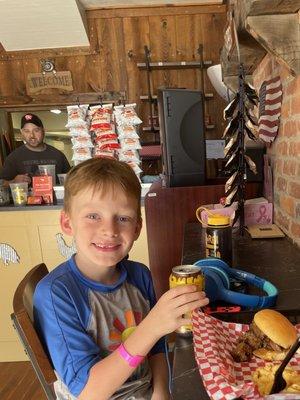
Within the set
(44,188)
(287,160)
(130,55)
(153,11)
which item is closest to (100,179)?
(287,160)

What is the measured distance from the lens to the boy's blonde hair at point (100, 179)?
91 centimetres

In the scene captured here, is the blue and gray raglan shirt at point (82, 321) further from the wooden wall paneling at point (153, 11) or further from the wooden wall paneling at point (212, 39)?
the wooden wall paneling at point (153, 11)

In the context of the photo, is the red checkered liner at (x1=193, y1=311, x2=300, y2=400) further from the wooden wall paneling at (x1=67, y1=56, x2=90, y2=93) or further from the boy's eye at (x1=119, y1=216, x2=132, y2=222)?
the wooden wall paneling at (x1=67, y1=56, x2=90, y2=93)

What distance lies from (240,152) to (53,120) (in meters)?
3.53

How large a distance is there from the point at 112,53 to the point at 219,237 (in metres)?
3.28

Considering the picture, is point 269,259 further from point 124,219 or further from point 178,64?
point 178,64

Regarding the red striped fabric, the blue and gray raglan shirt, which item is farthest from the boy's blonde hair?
the red striped fabric

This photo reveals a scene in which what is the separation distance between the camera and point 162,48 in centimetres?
382

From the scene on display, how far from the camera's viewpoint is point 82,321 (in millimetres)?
853

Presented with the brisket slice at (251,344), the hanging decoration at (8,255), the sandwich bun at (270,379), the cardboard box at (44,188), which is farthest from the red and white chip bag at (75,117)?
the sandwich bun at (270,379)

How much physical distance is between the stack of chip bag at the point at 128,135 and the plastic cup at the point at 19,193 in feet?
2.60

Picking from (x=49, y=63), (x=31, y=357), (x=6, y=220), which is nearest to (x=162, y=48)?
(x=49, y=63)

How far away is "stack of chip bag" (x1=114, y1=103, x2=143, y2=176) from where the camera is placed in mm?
2832

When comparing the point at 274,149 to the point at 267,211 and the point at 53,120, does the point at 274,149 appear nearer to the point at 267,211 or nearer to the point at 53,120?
the point at 267,211
